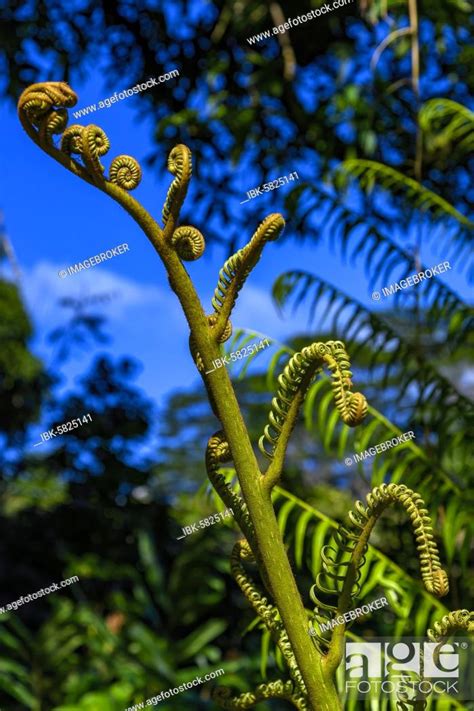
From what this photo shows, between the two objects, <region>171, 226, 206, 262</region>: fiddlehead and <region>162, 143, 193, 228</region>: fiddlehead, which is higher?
<region>162, 143, 193, 228</region>: fiddlehead

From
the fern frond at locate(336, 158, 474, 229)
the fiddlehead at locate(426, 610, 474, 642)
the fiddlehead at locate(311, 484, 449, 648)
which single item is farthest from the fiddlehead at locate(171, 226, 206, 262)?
the fern frond at locate(336, 158, 474, 229)

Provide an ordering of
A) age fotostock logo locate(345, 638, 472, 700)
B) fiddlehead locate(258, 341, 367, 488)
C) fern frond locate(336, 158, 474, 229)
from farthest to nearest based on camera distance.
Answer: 1. fern frond locate(336, 158, 474, 229)
2. age fotostock logo locate(345, 638, 472, 700)
3. fiddlehead locate(258, 341, 367, 488)

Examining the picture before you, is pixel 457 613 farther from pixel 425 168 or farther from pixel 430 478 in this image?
pixel 425 168

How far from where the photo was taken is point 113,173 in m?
0.84

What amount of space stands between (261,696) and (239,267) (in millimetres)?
396

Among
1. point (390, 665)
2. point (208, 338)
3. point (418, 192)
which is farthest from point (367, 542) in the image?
point (418, 192)

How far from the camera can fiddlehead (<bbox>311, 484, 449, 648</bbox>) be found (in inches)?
31.2

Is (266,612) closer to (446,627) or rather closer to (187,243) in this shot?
(446,627)

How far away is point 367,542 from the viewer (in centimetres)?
84

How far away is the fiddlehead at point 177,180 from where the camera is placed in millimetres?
806

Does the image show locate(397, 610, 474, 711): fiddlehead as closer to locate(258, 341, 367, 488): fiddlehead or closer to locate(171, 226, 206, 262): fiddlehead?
locate(258, 341, 367, 488): fiddlehead

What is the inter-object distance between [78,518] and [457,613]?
21.4 feet

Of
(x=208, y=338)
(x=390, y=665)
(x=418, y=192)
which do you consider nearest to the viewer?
(x=208, y=338)

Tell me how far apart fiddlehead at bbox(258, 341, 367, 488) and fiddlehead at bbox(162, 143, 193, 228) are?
0.16 metres
